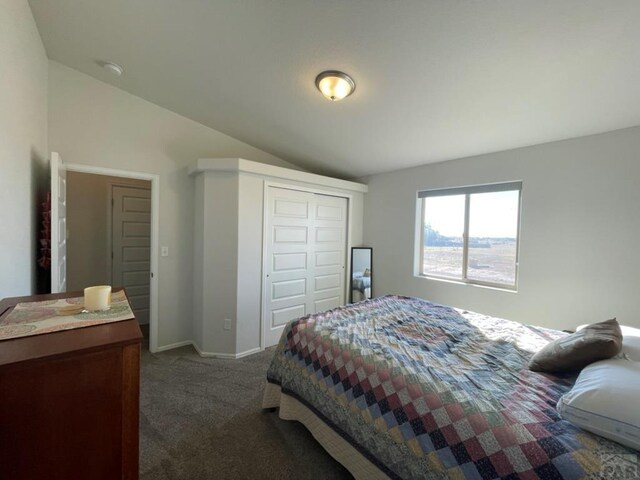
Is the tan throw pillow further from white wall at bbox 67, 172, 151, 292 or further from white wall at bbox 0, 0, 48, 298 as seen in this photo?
white wall at bbox 67, 172, 151, 292

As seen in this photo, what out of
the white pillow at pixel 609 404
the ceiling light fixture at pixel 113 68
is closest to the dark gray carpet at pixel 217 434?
the white pillow at pixel 609 404

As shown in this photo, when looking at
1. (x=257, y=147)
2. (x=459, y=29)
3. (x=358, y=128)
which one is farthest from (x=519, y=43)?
(x=257, y=147)

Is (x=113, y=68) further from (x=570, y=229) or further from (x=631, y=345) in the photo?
(x=570, y=229)

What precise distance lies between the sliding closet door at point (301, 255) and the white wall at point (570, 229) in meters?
1.49

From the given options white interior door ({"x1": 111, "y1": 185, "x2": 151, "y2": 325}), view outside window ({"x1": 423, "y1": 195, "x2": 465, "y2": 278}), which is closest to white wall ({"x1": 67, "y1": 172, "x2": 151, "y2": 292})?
white interior door ({"x1": 111, "y1": 185, "x2": 151, "y2": 325})

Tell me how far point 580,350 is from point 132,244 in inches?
184

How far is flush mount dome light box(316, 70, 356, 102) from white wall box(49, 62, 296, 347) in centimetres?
180

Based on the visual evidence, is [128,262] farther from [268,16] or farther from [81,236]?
[268,16]

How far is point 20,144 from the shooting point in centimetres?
172

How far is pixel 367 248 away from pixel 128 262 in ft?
11.1

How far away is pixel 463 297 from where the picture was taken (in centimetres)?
319

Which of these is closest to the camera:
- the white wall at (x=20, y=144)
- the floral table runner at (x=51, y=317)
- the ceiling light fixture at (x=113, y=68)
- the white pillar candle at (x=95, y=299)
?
the floral table runner at (x=51, y=317)

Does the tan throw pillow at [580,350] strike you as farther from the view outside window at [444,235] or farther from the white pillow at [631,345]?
the view outside window at [444,235]

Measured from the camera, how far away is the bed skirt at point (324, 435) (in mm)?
1331
